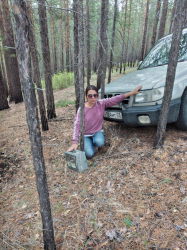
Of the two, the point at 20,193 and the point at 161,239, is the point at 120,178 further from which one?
the point at 20,193

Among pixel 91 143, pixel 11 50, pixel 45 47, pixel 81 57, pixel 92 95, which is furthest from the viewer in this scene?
pixel 11 50

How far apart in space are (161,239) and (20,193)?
8.10 ft

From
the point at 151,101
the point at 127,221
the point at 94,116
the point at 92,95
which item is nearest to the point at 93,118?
the point at 94,116

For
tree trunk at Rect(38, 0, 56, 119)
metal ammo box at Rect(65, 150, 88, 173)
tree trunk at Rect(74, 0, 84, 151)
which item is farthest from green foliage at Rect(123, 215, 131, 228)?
tree trunk at Rect(38, 0, 56, 119)

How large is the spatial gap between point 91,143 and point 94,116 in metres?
0.62

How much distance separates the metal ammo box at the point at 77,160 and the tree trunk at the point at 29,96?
1.27 meters

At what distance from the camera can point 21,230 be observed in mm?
2293

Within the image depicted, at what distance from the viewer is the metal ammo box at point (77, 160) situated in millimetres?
2980

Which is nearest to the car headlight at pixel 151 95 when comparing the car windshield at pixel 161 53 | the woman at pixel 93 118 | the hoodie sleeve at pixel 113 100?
the woman at pixel 93 118

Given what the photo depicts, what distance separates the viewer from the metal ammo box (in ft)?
9.78

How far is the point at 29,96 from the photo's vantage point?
142cm

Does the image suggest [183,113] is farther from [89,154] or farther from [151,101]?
[89,154]

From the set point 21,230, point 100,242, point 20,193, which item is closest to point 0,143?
point 20,193

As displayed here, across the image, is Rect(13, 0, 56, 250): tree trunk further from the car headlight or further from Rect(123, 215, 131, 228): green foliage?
the car headlight
